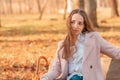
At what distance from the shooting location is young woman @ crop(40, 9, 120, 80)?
4465mm

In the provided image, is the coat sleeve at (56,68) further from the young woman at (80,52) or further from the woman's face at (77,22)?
the woman's face at (77,22)

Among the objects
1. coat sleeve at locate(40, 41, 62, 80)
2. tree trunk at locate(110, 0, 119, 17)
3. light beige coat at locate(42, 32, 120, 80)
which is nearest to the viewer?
light beige coat at locate(42, 32, 120, 80)

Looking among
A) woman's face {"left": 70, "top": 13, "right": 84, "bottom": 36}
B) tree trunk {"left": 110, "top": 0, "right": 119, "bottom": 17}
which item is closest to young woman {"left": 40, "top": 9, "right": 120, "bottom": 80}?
woman's face {"left": 70, "top": 13, "right": 84, "bottom": 36}

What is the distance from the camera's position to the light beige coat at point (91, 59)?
4453 millimetres

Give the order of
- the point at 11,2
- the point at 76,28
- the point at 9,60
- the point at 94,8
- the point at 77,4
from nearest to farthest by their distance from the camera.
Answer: the point at 76,28 < the point at 9,60 < the point at 77,4 < the point at 94,8 < the point at 11,2

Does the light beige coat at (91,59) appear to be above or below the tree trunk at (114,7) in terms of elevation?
above

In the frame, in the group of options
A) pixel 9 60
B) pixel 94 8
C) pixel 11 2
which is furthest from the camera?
pixel 11 2

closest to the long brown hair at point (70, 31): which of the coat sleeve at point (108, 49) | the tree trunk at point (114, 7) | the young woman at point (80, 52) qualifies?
the young woman at point (80, 52)

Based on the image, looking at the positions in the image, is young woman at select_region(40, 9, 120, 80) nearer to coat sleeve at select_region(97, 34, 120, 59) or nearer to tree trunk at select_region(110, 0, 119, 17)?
coat sleeve at select_region(97, 34, 120, 59)

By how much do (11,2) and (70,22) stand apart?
40.5 meters

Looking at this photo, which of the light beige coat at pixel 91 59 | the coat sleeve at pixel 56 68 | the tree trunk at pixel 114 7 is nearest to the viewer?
the light beige coat at pixel 91 59

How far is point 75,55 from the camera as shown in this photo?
4.55 m

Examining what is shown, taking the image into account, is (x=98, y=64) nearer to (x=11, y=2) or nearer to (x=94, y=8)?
(x=94, y=8)

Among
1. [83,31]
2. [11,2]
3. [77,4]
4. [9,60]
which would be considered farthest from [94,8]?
[11,2]
